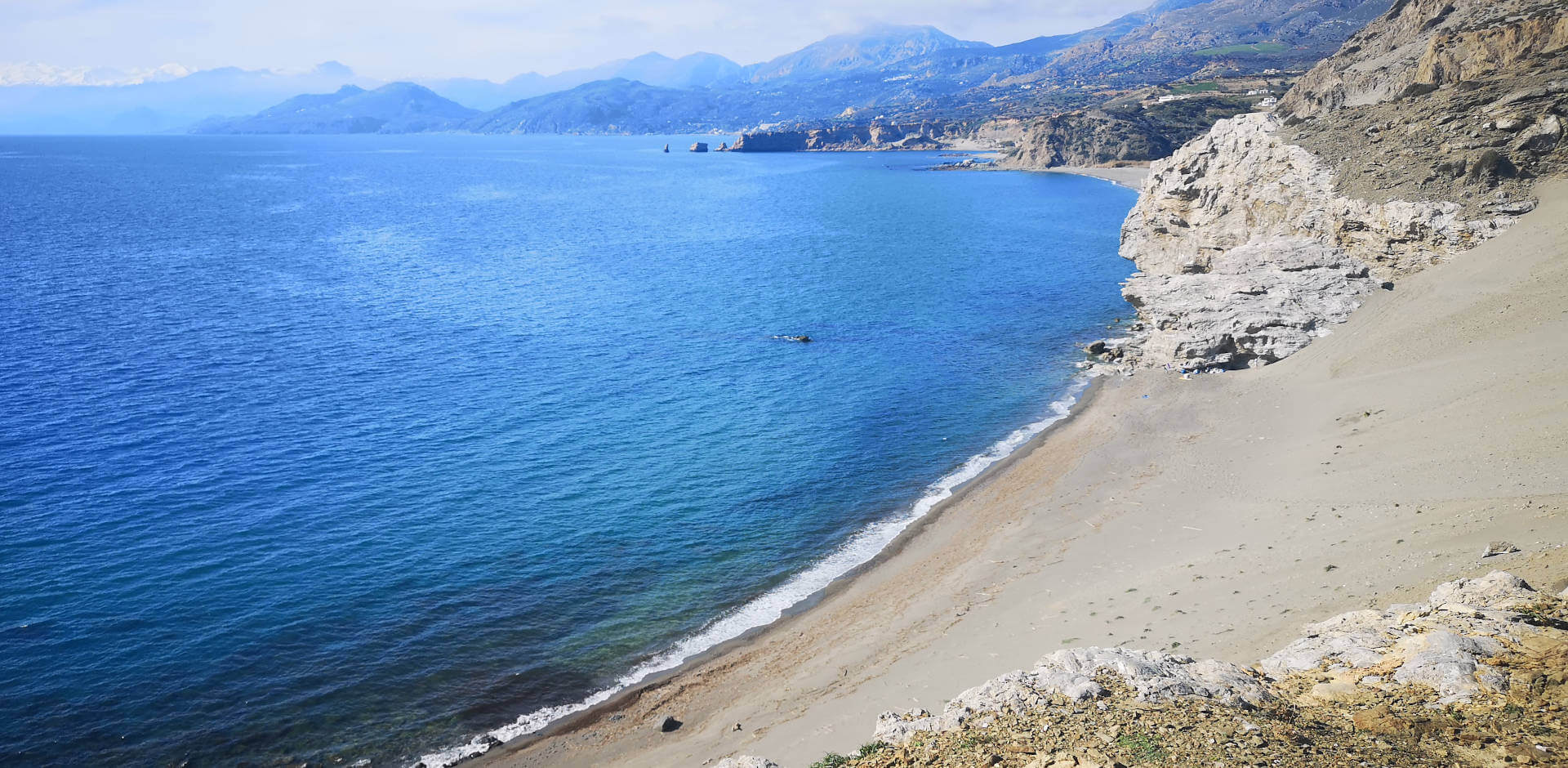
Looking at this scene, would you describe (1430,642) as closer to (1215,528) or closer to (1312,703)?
(1312,703)

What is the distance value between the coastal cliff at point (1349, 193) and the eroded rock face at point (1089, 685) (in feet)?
107

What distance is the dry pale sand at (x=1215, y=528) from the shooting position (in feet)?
66.3

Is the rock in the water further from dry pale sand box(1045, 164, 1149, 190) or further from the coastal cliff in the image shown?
dry pale sand box(1045, 164, 1149, 190)

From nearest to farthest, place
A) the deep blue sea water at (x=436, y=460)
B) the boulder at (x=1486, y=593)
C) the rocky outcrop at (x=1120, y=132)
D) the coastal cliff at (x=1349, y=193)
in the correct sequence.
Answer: the boulder at (x=1486, y=593), the deep blue sea water at (x=436, y=460), the coastal cliff at (x=1349, y=193), the rocky outcrop at (x=1120, y=132)

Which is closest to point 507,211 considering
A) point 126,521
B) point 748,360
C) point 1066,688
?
point 748,360

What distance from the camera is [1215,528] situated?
27.0 meters

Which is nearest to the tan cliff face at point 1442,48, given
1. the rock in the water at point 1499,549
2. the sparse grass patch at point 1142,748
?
the rock in the water at point 1499,549

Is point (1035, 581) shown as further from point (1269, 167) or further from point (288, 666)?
point (1269, 167)

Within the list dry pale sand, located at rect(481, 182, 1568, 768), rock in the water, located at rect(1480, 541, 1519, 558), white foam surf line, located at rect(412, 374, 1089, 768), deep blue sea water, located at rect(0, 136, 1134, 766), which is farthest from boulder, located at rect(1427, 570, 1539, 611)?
deep blue sea water, located at rect(0, 136, 1134, 766)

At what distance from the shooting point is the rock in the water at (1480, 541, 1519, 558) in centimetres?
1884

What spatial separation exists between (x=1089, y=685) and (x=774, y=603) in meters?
14.5

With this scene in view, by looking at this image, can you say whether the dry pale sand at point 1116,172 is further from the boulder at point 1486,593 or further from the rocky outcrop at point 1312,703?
the rocky outcrop at point 1312,703

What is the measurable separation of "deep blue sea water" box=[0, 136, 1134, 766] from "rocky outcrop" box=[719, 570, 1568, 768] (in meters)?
12.9

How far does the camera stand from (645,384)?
47312 mm
